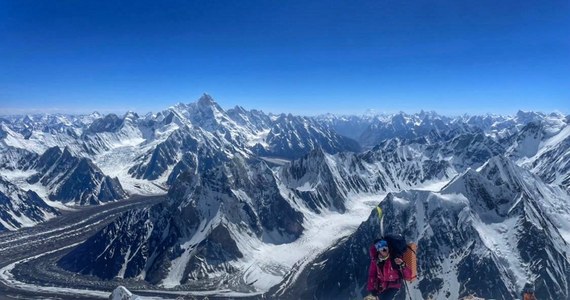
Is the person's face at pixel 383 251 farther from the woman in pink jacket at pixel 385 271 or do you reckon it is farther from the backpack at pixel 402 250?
the backpack at pixel 402 250

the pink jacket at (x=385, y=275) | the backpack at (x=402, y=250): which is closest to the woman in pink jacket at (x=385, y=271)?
the pink jacket at (x=385, y=275)

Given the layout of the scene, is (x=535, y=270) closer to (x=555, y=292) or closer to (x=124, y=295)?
(x=555, y=292)

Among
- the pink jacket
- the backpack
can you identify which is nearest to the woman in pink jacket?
the pink jacket

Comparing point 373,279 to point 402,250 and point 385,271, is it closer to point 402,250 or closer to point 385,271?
point 385,271

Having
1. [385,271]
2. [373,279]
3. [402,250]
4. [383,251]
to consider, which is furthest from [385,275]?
[402,250]

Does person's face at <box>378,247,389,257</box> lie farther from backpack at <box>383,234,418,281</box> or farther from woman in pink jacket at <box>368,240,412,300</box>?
backpack at <box>383,234,418,281</box>

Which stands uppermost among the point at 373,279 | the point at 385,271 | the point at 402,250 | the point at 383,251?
the point at 383,251

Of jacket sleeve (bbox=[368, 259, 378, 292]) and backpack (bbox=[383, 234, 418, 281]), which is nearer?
backpack (bbox=[383, 234, 418, 281])
